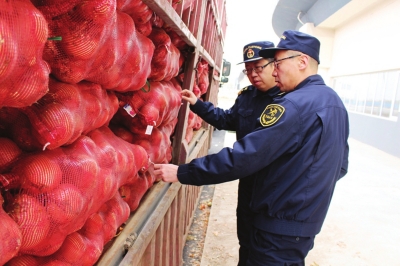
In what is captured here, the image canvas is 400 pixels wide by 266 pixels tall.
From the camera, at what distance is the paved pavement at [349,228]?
3.60 metres

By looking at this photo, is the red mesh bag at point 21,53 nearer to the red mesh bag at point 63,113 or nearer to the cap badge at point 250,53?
the red mesh bag at point 63,113

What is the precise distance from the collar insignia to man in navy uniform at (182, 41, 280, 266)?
916 millimetres

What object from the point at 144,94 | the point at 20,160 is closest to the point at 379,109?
the point at 144,94

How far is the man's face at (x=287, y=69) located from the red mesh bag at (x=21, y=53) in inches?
60.7

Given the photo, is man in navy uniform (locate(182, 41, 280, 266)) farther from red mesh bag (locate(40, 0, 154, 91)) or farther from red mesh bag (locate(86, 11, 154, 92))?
red mesh bag (locate(40, 0, 154, 91))

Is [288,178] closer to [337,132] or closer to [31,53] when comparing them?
[337,132]

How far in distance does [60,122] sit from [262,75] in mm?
2143

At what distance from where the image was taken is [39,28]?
78cm

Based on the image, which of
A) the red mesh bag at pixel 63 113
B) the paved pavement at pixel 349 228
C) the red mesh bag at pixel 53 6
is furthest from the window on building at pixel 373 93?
the red mesh bag at pixel 53 6

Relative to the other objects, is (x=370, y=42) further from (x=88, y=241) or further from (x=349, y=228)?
(x=88, y=241)

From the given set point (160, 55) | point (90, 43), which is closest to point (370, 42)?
point (160, 55)

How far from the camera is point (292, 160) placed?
1847 millimetres

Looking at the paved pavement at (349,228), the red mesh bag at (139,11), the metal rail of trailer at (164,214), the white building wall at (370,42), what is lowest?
the paved pavement at (349,228)

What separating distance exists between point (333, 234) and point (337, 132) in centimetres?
287
